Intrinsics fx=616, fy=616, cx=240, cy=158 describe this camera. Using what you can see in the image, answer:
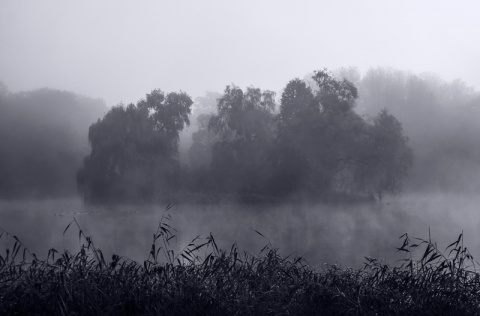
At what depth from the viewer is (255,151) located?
42750 mm

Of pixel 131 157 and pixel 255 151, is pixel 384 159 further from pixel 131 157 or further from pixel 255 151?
pixel 131 157

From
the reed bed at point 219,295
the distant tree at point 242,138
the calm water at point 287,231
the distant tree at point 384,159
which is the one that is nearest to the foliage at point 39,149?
the calm water at point 287,231

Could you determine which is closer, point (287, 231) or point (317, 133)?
point (287, 231)

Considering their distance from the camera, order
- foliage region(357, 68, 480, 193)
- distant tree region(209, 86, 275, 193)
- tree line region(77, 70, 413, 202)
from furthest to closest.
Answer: foliage region(357, 68, 480, 193), distant tree region(209, 86, 275, 193), tree line region(77, 70, 413, 202)

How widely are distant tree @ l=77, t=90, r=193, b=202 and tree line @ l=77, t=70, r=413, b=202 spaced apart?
2.4 inches

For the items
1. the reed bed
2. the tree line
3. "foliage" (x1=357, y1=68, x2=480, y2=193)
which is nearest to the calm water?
the tree line

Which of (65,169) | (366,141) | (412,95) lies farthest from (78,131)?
(412,95)

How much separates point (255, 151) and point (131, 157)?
938 centimetres

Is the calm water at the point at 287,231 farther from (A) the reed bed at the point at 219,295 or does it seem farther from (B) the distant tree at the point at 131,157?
(A) the reed bed at the point at 219,295

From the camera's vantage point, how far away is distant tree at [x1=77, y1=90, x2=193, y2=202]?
122 feet

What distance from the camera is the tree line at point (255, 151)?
37.7 metres

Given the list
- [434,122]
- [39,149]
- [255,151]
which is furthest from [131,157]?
[434,122]

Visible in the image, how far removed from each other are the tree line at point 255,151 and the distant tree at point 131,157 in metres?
0.06

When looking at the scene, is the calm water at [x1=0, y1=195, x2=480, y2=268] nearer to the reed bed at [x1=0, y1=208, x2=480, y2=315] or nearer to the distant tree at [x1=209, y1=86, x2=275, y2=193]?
the reed bed at [x1=0, y1=208, x2=480, y2=315]
